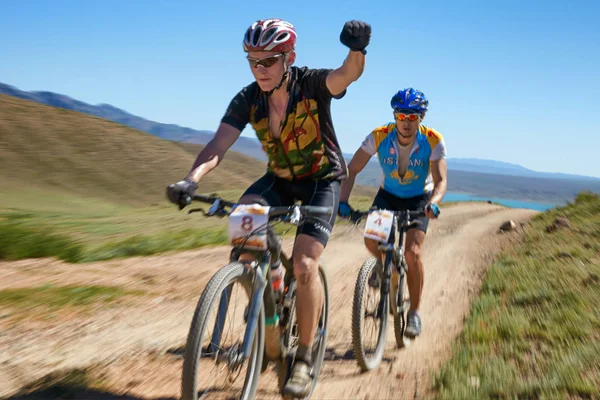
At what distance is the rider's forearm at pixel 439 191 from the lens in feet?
17.6

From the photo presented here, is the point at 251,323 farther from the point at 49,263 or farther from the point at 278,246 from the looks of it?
the point at 49,263

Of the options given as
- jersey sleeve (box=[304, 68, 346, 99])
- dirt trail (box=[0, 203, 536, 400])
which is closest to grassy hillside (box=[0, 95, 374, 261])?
dirt trail (box=[0, 203, 536, 400])

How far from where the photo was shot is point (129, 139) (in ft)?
163

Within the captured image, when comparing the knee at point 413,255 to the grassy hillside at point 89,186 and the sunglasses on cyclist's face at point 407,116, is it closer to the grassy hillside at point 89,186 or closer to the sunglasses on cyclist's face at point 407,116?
the sunglasses on cyclist's face at point 407,116

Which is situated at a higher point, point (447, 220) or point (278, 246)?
point (278, 246)

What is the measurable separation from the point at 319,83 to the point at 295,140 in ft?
1.44

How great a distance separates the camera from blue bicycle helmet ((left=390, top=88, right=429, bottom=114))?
5.40 m

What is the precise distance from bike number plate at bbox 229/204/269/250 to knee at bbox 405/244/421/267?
2.81 m

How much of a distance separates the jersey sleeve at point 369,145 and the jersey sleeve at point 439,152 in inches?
24.9

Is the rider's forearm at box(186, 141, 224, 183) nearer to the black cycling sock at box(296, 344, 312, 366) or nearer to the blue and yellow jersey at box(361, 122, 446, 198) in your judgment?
the black cycling sock at box(296, 344, 312, 366)

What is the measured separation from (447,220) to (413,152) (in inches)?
521

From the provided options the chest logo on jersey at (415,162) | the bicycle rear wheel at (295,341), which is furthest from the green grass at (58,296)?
the chest logo on jersey at (415,162)

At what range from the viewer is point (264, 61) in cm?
357

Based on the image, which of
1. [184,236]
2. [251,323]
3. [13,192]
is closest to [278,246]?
[251,323]
